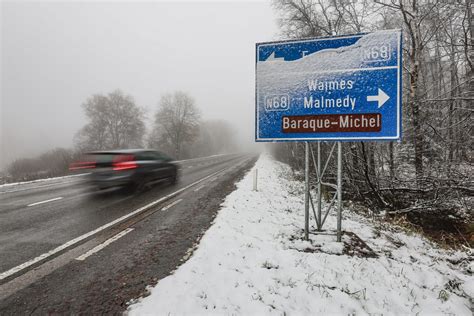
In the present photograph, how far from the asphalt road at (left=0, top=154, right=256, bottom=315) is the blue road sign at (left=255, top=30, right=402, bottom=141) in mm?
2742

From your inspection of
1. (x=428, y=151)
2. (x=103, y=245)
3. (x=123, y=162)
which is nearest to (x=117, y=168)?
(x=123, y=162)

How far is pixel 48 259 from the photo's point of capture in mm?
3473

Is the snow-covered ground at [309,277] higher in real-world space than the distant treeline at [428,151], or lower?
lower

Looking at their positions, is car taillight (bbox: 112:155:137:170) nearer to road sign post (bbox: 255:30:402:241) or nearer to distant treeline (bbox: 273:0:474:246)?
road sign post (bbox: 255:30:402:241)

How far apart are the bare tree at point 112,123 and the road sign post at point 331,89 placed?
37.3m

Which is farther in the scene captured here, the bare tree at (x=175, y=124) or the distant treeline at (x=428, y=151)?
the bare tree at (x=175, y=124)

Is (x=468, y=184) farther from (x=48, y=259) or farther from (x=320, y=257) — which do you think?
(x=48, y=259)

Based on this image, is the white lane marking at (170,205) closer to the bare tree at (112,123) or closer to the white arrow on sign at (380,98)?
Result: the white arrow on sign at (380,98)

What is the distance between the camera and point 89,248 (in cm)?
388

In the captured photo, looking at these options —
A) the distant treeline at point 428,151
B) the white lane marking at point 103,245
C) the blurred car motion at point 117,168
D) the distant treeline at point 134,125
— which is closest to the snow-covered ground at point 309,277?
the white lane marking at point 103,245

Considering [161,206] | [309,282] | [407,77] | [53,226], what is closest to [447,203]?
[407,77]

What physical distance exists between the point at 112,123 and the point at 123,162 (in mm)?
34339

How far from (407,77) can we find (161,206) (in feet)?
35.8

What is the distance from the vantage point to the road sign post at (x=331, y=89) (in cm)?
383
